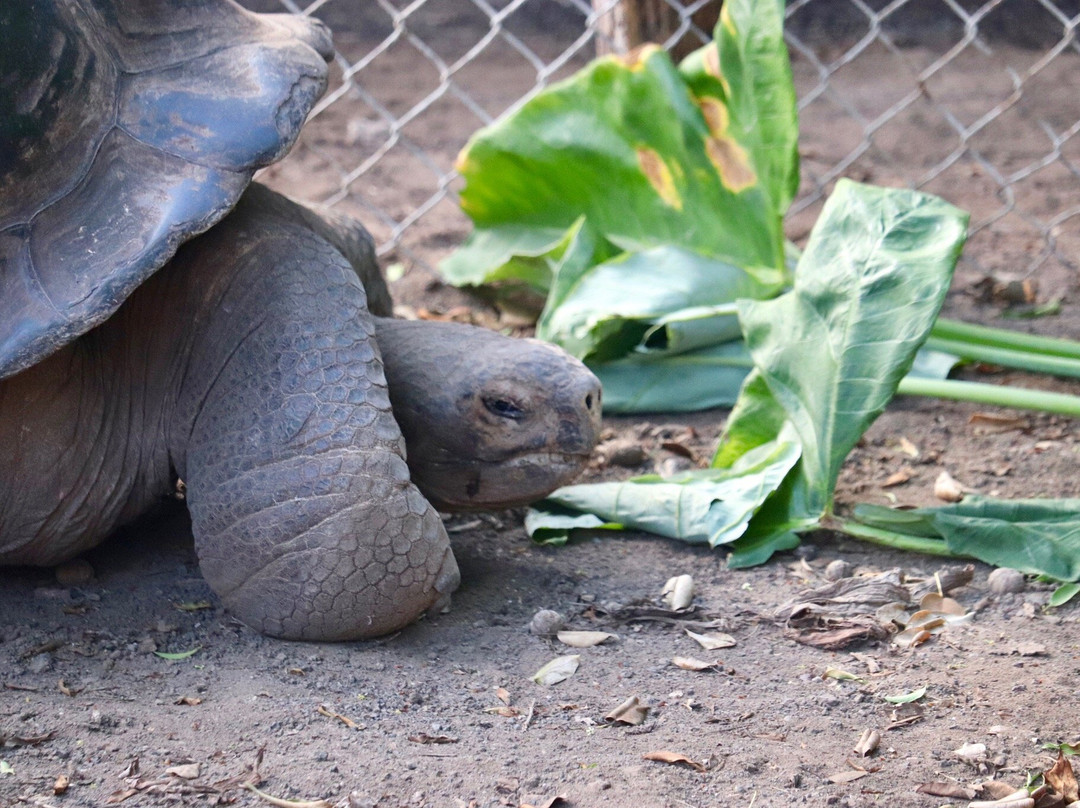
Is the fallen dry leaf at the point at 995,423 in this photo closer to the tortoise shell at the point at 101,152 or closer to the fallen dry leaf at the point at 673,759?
the fallen dry leaf at the point at 673,759

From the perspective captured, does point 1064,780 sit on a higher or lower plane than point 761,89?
lower

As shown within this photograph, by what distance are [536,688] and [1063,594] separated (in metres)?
0.83

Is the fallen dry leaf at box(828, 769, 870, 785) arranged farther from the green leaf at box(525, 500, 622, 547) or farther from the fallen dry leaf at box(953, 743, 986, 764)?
the green leaf at box(525, 500, 622, 547)

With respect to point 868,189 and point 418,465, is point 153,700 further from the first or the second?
point 868,189

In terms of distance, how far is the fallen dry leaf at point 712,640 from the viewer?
1780 mm

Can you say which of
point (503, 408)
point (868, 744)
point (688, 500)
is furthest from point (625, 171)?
point (868, 744)

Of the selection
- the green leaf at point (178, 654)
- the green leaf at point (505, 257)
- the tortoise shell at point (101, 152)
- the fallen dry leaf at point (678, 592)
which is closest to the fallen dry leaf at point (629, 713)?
the fallen dry leaf at point (678, 592)

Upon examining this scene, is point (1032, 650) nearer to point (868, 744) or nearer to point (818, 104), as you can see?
point (868, 744)

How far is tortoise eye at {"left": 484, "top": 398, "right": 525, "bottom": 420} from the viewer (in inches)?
76.4

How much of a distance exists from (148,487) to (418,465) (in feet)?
1.39

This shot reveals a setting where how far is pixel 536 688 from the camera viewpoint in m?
1.64

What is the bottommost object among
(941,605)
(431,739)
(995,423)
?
(995,423)

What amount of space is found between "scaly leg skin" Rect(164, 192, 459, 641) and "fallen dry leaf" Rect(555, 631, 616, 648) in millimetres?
179

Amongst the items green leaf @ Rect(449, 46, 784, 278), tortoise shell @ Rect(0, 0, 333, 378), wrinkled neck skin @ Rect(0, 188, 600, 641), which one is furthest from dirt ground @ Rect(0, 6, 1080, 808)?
green leaf @ Rect(449, 46, 784, 278)
